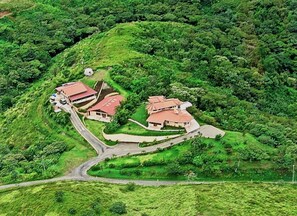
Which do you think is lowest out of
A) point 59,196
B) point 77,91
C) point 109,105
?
point 59,196

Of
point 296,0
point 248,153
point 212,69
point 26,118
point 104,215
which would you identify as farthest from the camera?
point 296,0

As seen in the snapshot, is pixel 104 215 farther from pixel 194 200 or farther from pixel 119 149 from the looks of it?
pixel 119 149

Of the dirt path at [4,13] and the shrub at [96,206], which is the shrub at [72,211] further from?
the dirt path at [4,13]

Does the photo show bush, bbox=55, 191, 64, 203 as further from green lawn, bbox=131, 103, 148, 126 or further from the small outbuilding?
the small outbuilding

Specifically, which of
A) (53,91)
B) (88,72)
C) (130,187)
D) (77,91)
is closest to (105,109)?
(77,91)

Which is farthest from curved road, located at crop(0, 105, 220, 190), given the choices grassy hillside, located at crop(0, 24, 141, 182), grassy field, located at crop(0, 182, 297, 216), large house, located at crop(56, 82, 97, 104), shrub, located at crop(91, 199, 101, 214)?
shrub, located at crop(91, 199, 101, 214)

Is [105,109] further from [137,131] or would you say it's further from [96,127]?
[137,131]

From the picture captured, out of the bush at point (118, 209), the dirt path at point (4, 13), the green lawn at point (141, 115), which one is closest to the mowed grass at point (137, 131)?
the green lawn at point (141, 115)

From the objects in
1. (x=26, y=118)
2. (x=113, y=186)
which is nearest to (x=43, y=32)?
(x=26, y=118)
